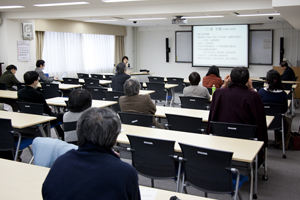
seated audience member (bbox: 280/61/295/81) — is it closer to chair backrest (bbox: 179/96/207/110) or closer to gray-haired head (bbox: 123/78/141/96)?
chair backrest (bbox: 179/96/207/110)

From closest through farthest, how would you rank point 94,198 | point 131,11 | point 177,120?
1. point 94,198
2. point 177,120
3. point 131,11

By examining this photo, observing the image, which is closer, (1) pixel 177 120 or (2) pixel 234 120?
(2) pixel 234 120

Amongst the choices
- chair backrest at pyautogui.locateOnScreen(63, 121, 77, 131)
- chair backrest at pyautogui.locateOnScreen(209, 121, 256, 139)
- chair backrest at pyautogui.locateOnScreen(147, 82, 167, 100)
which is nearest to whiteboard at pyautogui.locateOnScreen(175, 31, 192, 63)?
chair backrest at pyautogui.locateOnScreen(147, 82, 167, 100)

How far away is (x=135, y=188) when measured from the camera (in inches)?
57.2

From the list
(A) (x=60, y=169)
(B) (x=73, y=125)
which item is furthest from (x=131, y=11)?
(A) (x=60, y=169)

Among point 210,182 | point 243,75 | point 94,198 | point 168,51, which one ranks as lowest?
point 210,182

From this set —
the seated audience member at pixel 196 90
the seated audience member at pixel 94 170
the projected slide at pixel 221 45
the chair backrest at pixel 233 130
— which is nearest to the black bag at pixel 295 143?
the seated audience member at pixel 196 90

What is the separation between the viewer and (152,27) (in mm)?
14203

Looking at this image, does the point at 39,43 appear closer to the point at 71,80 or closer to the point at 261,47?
the point at 71,80

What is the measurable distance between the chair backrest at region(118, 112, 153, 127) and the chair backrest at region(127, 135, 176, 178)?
0.84m

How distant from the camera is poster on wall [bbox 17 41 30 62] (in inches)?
361

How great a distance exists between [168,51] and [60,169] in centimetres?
1266

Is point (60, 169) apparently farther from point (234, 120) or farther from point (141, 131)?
point (234, 120)

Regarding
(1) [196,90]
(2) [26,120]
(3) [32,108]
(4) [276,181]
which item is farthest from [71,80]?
(4) [276,181]
